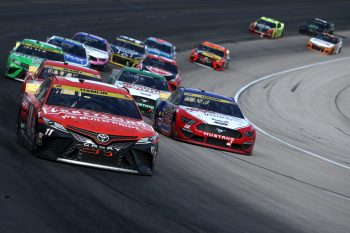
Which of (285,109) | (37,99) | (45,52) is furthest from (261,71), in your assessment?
(37,99)

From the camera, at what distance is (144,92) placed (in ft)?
75.1

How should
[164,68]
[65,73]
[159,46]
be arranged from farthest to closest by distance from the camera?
1. [159,46]
2. [164,68]
3. [65,73]

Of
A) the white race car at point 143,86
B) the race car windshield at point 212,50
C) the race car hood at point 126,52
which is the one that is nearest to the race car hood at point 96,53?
the race car hood at point 126,52

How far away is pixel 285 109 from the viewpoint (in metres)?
30.9

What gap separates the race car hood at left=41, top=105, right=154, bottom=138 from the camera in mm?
12367

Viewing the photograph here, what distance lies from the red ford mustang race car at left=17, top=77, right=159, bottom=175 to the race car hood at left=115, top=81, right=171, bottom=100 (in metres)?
8.82

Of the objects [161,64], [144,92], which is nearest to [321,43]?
[161,64]

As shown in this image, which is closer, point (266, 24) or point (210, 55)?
point (210, 55)

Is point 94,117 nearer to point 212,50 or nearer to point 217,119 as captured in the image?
point 217,119

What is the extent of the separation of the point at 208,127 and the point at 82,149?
6237mm

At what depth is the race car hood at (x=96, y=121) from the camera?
12.4 m

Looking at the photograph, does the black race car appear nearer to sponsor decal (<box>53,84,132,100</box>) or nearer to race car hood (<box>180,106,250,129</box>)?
race car hood (<box>180,106,250,129</box>)

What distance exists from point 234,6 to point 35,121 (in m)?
55.6

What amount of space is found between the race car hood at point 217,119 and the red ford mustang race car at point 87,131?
460 centimetres
